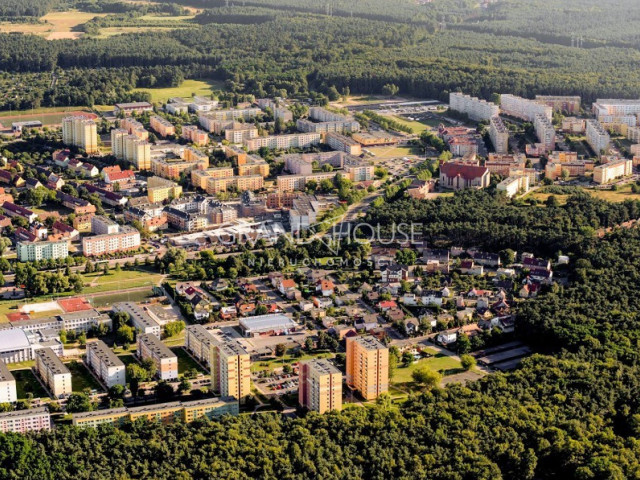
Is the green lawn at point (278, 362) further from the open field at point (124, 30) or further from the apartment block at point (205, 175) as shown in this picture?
the open field at point (124, 30)

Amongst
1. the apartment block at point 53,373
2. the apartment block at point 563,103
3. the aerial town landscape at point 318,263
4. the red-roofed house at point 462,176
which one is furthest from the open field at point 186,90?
the apartment block at point 53,373

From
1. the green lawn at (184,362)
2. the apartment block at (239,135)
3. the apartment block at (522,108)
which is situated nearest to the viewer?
the green lawn at (184,362)

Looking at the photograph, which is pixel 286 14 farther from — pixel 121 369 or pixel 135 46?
pixel 121 369

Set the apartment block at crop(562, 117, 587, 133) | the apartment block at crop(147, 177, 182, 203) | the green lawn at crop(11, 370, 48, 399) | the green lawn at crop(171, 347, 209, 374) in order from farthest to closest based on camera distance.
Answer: the apartment block at crop(562, 117, 587, 133)
the apartment block at crop(147, 177, 182, 203)
the green lawn at crop(171, 347, 209, 374)
the green lawn at crop(11, 370, 48, 399)

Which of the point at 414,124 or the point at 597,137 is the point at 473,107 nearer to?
the point at 414,124

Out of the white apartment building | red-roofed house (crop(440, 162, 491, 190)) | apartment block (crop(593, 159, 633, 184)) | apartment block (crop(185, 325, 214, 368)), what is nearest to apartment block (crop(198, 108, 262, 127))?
red-roofed house (crop(440, 162, 491, 190))

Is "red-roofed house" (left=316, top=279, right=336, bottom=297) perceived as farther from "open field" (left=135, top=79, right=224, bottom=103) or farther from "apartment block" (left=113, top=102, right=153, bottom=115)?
"open field" (left=135, top=79, right=224, bottom=103)

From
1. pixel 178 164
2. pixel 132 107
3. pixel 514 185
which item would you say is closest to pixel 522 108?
pixel 514 185
